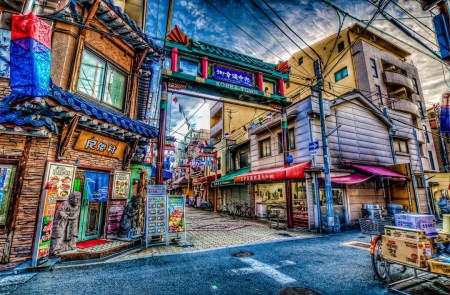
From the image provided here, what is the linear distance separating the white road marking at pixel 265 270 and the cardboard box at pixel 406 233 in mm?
2516

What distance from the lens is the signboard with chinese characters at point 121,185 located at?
29.8ft

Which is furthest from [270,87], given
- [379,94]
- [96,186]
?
[96,186]

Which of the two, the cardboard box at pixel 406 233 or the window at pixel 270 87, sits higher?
the window at pixel 270 87

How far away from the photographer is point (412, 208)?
13.8 meters

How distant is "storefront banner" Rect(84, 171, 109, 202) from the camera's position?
7.88 metres

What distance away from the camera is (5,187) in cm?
605

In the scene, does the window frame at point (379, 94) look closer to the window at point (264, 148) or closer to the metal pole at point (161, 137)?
the window at point (264, 148)

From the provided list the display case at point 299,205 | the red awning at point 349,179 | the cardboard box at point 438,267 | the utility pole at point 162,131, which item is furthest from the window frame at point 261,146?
the cardboard box at point 438,267

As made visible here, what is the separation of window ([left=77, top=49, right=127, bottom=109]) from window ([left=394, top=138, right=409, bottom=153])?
2212cm

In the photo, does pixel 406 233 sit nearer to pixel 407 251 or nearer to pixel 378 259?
pixel 407 251

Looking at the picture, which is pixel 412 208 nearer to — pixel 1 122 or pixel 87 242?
pixel 87 242

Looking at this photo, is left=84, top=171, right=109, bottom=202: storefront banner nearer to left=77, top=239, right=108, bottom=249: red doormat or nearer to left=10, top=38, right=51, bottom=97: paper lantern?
left=77, top=239, right=108, bottom=249: red doormat

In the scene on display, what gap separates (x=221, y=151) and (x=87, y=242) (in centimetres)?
1817

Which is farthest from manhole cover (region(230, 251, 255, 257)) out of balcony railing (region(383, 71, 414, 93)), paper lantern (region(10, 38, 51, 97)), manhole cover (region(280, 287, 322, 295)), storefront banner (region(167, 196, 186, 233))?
balcony railing (region(383, 71, 414, 93))
